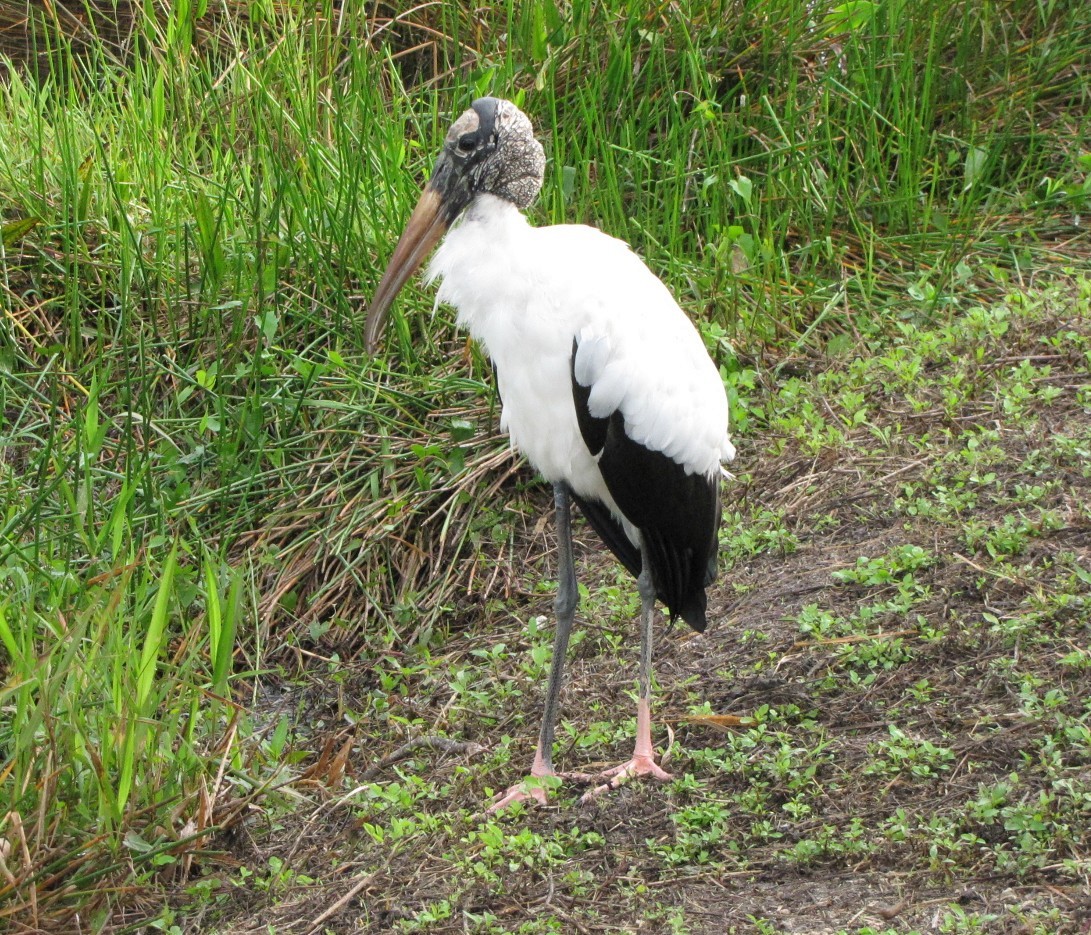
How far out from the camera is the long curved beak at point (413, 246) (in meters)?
3.23

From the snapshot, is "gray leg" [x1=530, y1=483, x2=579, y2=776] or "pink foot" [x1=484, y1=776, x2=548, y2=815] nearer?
"pink foot" [x1=484, y1=776, x2=548, y2=815]

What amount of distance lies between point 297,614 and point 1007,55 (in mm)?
3486

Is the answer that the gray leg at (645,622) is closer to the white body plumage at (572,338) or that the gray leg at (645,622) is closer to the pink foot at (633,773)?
the pink foot at (633,773)

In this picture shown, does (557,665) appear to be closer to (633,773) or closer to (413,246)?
A: (633,773)

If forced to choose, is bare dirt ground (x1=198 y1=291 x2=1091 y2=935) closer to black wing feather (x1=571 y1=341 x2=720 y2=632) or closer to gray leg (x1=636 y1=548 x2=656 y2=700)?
gray leg (x1=636 y1=548 x2=656 y2=700)

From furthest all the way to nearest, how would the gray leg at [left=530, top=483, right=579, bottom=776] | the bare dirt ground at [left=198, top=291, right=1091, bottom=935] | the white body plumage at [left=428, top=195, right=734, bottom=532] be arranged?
1. the gray leg at [left=530, top=483, right=579, bottom=776]
2. the white body plumage at [left=428, top=195, right=734, bottom=532]
3. the bare dirt ground at [left=198, top=291, right=1091, bottom=935]

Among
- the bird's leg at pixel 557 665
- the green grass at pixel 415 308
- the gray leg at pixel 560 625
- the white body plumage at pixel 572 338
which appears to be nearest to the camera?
the white body plumage at pixel 572 338

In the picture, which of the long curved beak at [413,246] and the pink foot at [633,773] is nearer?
the pink foot at [633,773]

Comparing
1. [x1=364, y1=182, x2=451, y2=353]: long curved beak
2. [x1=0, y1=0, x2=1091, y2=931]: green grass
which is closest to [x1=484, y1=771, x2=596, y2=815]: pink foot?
[x1=0, y1=0, x2=1091, y2=931]: green grass

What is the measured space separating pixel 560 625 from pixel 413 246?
98 cm

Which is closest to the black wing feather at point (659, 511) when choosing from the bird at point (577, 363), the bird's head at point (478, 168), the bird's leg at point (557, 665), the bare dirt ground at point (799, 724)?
the bird at point (577, 363)

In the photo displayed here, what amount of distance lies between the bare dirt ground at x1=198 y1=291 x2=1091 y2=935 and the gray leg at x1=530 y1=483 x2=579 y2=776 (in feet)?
→ 0.32

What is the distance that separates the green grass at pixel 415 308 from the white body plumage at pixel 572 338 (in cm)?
67

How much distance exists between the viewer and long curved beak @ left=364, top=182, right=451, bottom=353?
10.6 feet
